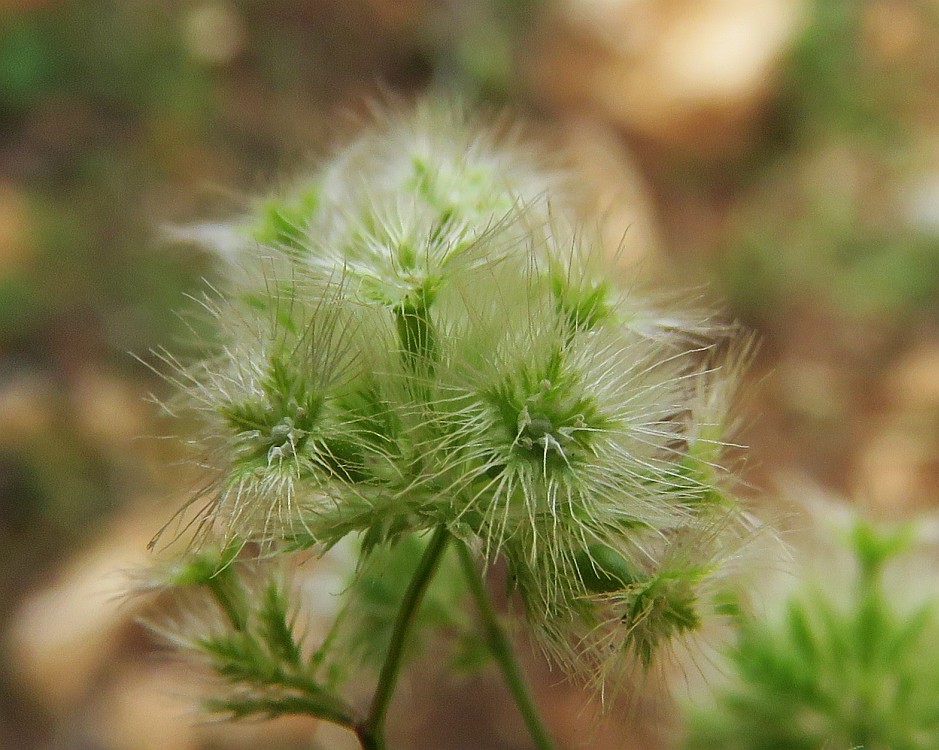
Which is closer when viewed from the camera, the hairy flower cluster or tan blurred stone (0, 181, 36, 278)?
the hairy flower cluster

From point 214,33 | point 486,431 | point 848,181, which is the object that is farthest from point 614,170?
point 486,431

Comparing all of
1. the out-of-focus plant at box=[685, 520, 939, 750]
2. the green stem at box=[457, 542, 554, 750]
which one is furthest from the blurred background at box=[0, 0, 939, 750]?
the green stem at box=[457, 542, 554, 750]

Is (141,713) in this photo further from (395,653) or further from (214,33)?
(214,33)

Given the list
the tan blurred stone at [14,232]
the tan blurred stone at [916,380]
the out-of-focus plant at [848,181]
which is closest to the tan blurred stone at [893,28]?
the out-of-focus plant at [848,181]

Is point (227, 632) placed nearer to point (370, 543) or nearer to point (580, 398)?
point (370, 543)

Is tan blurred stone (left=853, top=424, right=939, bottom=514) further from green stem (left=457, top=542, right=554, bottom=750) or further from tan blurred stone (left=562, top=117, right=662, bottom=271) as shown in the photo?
green stem (left=457, top=542, right=554, bottom=750)
